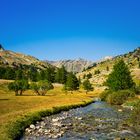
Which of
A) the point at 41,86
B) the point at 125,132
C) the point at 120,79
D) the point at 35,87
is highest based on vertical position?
the point at 120,79

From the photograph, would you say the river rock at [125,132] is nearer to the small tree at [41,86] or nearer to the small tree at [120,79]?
the small tree at [120,79]

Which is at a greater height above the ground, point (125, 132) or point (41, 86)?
point (41, 86)

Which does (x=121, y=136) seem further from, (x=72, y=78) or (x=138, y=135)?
(x=72, y=78)

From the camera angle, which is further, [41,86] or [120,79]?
[41,86]

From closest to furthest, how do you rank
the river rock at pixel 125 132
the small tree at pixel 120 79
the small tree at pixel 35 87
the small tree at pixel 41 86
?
the river rock at pixel 125 132
the small tree at pixel 120 79
the small tree at pixel 35 87
the small tree at pixel 41 86

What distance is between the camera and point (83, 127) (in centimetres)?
4759

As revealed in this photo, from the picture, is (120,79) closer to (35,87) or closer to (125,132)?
(35,87)

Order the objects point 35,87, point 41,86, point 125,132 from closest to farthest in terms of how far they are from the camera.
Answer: point 125,132 → point 35,87 → point 41,86

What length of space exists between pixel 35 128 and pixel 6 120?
5.32 metres

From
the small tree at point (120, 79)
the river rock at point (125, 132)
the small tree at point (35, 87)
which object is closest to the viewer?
the river rock at point (125, 132)

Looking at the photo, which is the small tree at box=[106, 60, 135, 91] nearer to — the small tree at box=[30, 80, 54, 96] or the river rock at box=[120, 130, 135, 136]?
the small tree at box=[30, 80, 54, 96]

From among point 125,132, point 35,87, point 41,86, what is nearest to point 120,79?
point 41,86

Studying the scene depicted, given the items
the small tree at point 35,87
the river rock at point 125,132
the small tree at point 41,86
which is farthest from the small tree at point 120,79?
the river rock at point 125,132

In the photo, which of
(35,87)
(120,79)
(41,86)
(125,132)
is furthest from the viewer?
(41,86)
